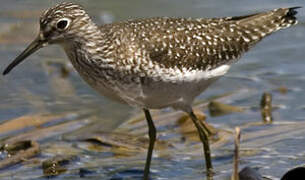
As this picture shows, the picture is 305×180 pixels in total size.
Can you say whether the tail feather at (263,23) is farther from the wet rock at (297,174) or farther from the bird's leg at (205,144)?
the wet rock at (297,174)

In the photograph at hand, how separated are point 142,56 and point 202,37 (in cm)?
98

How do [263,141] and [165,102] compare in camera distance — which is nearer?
[165,102]

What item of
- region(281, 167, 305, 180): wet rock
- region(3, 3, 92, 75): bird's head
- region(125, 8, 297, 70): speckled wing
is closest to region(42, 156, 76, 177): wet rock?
region(3, 3, 92, 75): bird's head

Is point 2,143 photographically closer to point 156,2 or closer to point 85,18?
point 85,18

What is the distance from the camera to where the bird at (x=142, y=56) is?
28.0ft

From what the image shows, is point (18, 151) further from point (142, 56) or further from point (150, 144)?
point (142, 56)

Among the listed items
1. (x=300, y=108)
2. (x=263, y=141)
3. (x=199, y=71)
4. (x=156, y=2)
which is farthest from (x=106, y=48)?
(x=156, y=2)

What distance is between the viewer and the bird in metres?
8.53

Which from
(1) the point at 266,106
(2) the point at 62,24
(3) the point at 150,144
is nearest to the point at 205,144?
(3) the point at 150,144

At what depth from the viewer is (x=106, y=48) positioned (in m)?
8.69

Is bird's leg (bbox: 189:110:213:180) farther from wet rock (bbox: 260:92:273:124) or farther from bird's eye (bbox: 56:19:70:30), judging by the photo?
bird's eye (bbox: 56:19:70:30)

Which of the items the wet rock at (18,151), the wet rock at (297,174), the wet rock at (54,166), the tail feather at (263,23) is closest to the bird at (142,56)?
the tail feather at (263,23)

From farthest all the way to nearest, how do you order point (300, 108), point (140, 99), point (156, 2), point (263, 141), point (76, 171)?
point (156, 2)
point (300, 108)
point (263, 141)
point (76, 171)
point (140, 99)

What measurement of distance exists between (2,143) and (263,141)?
3.11 m
